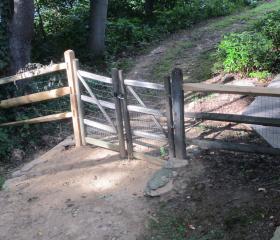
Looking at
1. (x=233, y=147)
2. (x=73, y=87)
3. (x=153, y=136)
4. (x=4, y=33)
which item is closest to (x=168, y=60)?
(x=4, y=33)

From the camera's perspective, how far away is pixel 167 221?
4.96m

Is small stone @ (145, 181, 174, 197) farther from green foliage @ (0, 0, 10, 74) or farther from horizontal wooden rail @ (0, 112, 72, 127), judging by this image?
green foliage @ (0, 0, 10, 74)

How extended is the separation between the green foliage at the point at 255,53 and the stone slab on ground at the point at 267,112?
931 millimetres

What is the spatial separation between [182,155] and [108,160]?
129 centimetres

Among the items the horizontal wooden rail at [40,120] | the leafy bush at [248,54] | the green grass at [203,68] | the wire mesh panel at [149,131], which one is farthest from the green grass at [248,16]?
the horizontal wooden rail at [40,120]

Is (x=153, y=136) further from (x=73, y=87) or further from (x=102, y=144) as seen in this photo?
(x=73, y=87)

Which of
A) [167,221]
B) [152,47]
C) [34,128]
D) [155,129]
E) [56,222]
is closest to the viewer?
[167,221]

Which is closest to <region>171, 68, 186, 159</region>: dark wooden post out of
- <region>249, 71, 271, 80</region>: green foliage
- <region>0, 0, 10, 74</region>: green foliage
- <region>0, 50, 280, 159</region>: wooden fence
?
<region>0, 50, 280, 159</region>: wooden fence

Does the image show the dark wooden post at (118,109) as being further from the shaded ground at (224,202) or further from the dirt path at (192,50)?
the dirt path at (192,50)

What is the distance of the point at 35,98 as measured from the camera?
7.98 metres

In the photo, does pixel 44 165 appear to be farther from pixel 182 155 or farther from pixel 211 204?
pixel 211 204

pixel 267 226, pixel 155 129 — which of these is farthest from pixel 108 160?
pixel 267 226

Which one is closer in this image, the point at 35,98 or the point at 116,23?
the point at 35,98

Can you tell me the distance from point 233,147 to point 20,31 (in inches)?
216
